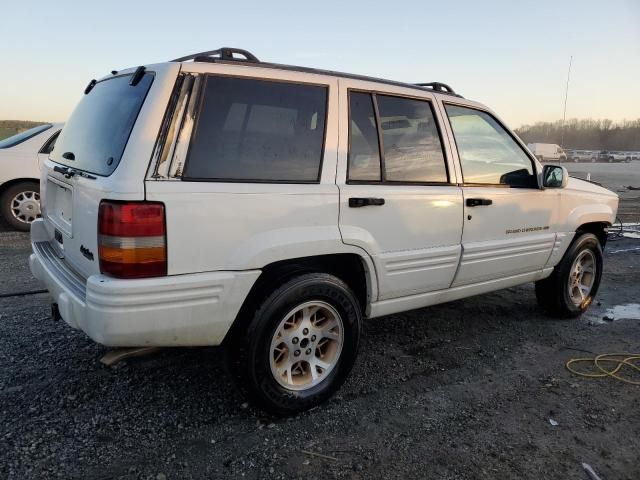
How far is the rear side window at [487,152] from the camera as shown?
3.58m

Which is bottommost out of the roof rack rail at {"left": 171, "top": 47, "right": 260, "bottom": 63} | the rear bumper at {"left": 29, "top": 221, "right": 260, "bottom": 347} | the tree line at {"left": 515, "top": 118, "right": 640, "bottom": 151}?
the rear bumper at {"left": 29, "top": 221, "right": 260, "bottom": 347}

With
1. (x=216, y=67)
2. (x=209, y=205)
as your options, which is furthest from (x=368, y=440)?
(x=216, y=67)

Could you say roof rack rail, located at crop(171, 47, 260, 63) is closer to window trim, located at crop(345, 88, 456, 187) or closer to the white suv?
the white suv

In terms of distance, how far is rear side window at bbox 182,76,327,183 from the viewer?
2.44m

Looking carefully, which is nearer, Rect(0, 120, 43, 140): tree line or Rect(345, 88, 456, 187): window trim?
Rect(345, 88, 456, 187): window trim

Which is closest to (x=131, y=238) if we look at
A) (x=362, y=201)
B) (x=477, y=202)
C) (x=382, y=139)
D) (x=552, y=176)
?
(x=362, y=201)

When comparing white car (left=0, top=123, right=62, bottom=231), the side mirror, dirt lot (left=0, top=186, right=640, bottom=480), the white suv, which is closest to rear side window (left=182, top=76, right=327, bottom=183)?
the white suv

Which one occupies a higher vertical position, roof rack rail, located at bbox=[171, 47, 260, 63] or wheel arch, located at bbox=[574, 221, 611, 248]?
roof rack rail, located at bbox=[171, 47, 260, 63]

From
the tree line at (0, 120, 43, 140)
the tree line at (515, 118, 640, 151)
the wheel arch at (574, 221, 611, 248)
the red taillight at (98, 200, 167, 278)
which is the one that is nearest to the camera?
the red taillight at (98, 200, 167, 278)

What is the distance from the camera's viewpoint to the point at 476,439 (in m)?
2.68

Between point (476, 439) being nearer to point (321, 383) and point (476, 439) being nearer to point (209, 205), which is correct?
point (321, 383)

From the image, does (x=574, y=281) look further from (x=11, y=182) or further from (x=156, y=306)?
(x=11, y=182)

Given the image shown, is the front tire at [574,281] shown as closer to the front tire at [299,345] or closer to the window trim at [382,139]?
the window trim at [382,139]

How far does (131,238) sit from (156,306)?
13.5 inches
